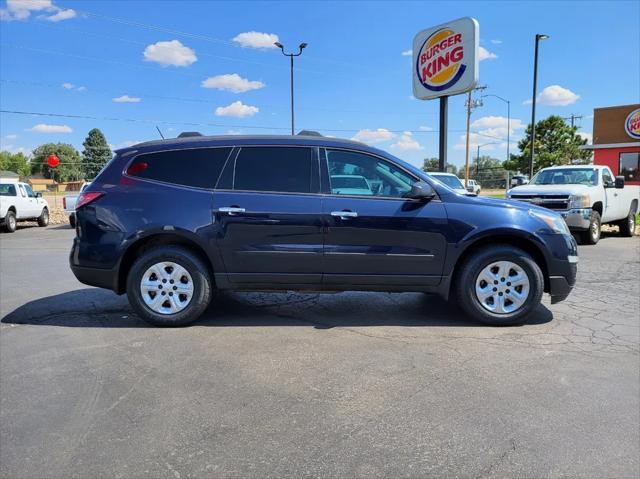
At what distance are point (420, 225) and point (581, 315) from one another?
2253 millimetres

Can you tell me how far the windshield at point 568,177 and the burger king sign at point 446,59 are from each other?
219 inches

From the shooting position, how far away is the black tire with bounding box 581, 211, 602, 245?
11352 millimetres

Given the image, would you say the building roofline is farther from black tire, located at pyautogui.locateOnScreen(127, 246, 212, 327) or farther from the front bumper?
black tire, located at pyautogui.locateOnScreen(127, 246, 212, 327)

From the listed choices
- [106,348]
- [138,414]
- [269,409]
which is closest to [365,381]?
[269,409]

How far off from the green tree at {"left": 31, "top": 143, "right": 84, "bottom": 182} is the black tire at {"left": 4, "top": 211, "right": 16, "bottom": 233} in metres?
90.7

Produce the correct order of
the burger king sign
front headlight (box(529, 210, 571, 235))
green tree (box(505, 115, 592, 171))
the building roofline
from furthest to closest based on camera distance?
green tree (box(505, 115, 592, 171)), the building roofline, the burger king sign, front headlight (box(529, 210, 571, 235))

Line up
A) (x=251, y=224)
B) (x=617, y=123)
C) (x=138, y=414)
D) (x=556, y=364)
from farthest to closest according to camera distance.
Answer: (x=617, y=123) → (x=251, y=224) → (x=556, y=364) → (x=138, y=414)

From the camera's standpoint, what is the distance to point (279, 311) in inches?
214

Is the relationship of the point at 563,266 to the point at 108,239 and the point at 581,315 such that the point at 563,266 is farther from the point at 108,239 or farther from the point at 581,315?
the point at 108,239

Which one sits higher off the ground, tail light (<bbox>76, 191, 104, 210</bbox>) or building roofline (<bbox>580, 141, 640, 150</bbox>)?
building roofline (<bbox>580, 141, 640, 150</bbox>)

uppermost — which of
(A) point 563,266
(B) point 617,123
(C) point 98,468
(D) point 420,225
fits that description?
(B) point 617,123

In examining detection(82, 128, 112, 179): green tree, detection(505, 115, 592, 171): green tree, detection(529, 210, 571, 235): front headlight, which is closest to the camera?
detection(529, 210, 571, 235): front headlight

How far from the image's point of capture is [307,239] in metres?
4.70

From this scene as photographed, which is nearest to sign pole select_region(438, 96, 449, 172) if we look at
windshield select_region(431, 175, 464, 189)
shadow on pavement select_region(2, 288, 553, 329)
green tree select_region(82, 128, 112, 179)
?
windshield select_region(431, 175, 464, 189)
